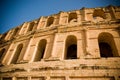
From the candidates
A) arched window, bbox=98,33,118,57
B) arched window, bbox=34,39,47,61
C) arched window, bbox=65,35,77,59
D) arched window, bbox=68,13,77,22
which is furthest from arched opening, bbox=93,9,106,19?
arched window, bbox=34,39,47,61

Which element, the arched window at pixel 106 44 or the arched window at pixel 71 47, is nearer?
the arched window at pixel 106 44

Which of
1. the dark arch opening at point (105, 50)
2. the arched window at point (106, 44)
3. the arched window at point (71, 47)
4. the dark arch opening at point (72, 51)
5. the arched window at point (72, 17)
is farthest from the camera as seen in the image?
the arched window at point (72, 17)

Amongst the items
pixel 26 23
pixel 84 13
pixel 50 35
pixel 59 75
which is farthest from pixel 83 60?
pixel 26 23

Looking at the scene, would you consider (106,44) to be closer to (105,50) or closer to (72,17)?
(105,50)

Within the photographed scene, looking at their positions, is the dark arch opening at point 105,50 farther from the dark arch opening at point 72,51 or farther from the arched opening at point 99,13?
the arched opening at point 99,13

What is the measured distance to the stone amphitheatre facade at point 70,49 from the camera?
752 centimetres

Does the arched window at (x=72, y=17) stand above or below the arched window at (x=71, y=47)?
above

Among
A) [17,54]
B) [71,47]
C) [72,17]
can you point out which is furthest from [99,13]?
[17,54]

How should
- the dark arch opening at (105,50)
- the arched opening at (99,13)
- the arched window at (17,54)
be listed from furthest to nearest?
1. the arched opening at (99,13)
2. the arched window at (17,54)
3. the dark arch opening at (105,50)

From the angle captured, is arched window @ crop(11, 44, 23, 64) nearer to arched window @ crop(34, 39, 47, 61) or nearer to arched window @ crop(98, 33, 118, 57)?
arched window @ crop(34, 39, 47, 61)

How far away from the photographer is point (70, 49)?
1114cm

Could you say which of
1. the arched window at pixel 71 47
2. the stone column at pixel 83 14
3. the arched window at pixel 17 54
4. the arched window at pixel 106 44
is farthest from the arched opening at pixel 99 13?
the arched window at pixel 17 54

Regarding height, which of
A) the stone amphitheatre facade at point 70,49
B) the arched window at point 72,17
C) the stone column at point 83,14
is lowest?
the stone amphitheatre facade at point 70,49

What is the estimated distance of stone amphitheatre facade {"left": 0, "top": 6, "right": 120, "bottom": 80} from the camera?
752 cm
